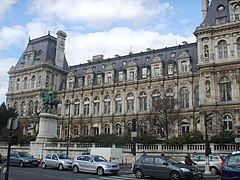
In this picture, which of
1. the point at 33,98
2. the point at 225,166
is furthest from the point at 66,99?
the point at 225,166

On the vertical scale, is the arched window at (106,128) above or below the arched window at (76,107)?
below

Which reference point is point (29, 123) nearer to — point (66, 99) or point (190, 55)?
point (66, 99)

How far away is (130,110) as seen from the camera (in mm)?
54000

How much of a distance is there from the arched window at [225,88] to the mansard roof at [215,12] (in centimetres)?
932

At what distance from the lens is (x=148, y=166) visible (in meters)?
18.0

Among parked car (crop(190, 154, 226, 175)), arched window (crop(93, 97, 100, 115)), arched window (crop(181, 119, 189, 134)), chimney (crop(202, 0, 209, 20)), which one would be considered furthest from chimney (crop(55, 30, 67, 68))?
parked car (crop(190, 154, 226, 175))

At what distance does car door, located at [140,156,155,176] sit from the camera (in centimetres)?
1780

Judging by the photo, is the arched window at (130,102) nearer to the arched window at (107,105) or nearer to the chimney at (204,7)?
the arched window at (107,105)

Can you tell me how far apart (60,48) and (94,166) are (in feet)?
175

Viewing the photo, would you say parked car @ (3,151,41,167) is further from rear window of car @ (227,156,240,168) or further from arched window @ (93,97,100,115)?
arched window @ (93,97,100,115)

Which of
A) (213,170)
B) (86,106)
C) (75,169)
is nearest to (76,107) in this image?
(86,106)

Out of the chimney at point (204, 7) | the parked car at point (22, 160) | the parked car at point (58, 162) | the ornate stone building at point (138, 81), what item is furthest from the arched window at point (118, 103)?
the parked car at point (58, 162)

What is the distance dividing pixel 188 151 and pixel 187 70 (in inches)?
903

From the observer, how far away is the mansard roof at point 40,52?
67.1 metres
